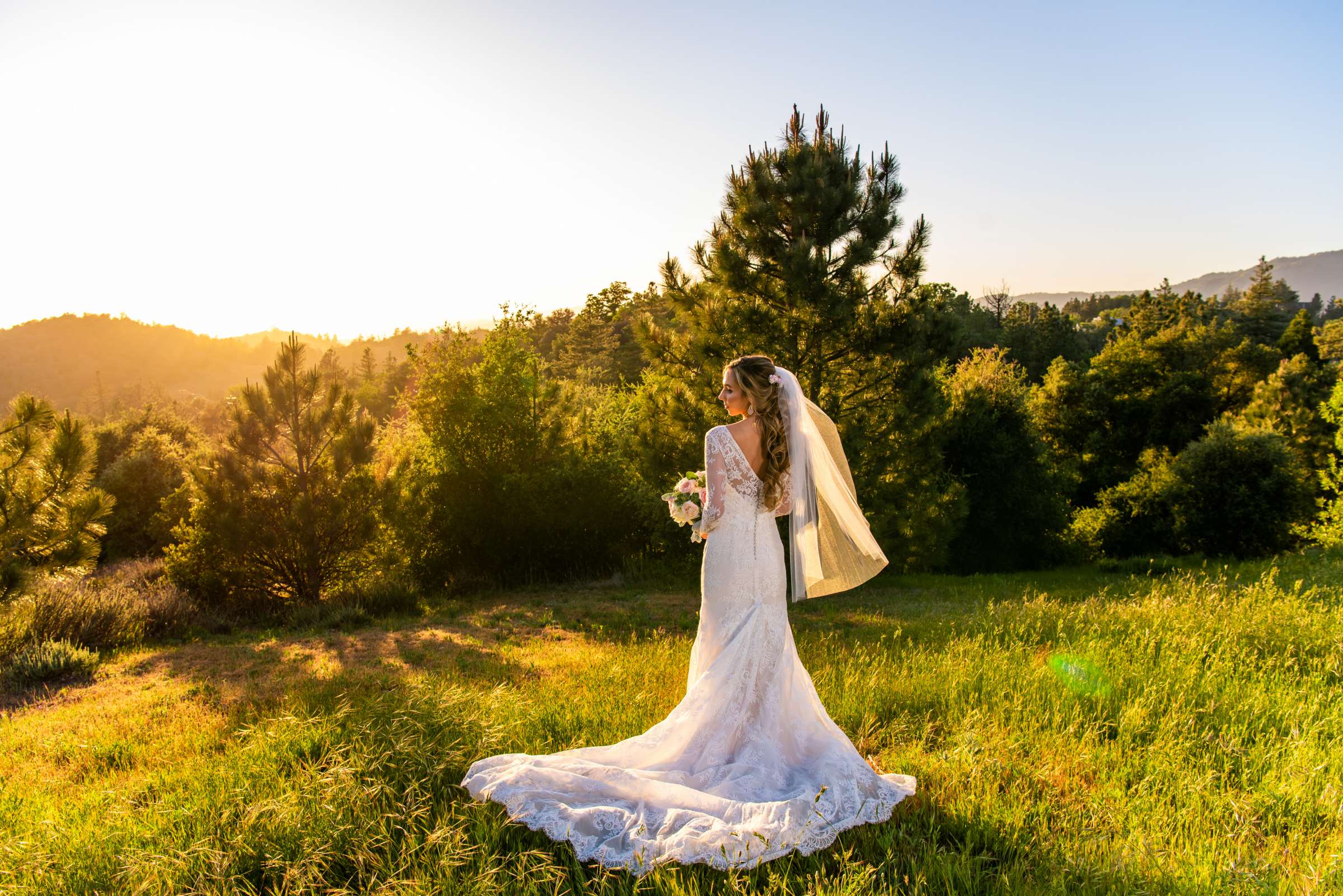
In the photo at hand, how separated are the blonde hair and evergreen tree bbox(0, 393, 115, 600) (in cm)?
871

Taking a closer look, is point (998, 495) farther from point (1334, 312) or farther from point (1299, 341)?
point (1334, 312)

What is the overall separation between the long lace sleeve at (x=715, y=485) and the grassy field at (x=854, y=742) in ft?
4.93

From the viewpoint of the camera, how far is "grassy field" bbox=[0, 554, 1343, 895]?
3.03 m

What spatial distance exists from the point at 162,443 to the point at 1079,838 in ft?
100

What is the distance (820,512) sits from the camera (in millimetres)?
5215

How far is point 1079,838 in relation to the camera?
321 cm

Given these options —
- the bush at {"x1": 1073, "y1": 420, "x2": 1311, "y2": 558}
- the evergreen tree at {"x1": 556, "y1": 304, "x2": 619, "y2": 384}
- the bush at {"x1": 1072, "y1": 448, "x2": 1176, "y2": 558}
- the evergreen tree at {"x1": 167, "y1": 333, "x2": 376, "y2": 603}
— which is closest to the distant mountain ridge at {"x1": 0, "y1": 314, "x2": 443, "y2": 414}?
the evergreen tree at {"x1": 556, "y1": 304, "x2": 619, "y2": 384}

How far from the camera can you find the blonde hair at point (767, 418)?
15.1 feet

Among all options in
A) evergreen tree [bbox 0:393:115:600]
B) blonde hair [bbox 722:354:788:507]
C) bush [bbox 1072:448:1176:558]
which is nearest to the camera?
blonde hair [bbox 722:354:788:507]

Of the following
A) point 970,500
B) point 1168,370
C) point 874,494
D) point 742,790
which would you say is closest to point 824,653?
point 742,790

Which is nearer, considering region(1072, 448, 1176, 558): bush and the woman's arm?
the woman's arm

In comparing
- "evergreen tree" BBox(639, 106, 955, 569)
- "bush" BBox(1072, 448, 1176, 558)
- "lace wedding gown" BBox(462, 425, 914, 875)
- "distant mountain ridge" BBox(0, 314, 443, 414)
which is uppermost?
"distant mountain ridge" BBox(0, 314, 443, 414)

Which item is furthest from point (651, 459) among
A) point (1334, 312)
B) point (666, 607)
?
point (1334, 312)

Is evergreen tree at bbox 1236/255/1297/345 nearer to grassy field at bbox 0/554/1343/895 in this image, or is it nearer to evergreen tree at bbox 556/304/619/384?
evergreen tree at bbox 556/304/619/384
